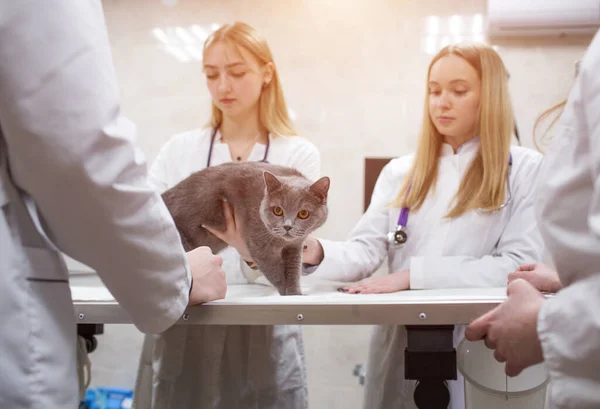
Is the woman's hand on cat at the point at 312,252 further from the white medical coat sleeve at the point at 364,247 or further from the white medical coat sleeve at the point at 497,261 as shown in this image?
the white medical coat sleeve at the point at 497,261

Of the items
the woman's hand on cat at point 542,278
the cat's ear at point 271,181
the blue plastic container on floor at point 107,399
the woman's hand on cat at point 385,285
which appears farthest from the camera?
the blue plastic container on floor at point 107,399

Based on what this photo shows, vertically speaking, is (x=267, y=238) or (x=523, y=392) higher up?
(x=267, y=238)

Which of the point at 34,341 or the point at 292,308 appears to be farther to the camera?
the point at 292,308

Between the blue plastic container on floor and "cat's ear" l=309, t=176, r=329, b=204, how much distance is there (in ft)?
5.92

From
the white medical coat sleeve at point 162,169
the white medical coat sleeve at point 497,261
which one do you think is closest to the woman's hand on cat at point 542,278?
the white medical coat sleeve at point 497,261

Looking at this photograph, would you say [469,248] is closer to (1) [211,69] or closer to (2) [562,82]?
(1) [211,69]

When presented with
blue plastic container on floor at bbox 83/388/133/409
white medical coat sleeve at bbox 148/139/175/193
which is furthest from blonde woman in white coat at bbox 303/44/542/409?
blue plastic container on floor at bbox 83/388/133/409

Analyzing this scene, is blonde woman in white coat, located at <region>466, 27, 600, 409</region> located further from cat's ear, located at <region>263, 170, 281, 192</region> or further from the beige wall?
the beige wall

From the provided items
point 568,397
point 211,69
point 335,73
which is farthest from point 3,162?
point 335,73

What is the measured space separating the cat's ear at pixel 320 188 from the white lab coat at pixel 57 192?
2.12ft

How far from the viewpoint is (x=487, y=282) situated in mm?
1482

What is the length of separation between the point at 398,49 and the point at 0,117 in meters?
2.35

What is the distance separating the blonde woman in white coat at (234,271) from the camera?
1.51m

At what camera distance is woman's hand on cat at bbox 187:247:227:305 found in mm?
906
